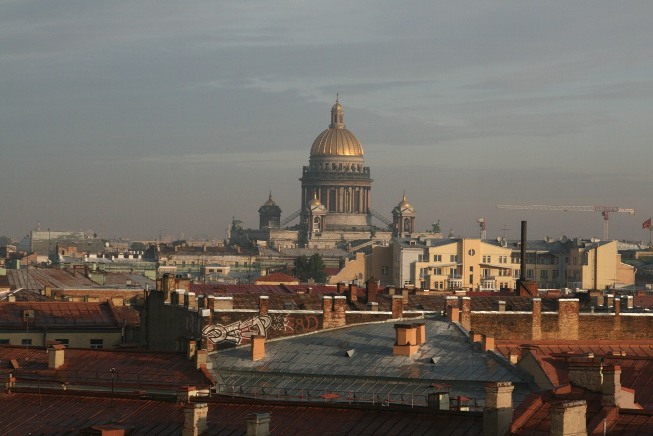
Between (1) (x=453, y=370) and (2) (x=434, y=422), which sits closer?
(2) (x=434, y=422)

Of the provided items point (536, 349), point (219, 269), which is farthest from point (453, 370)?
point (219, 269)

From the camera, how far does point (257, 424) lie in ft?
81.1

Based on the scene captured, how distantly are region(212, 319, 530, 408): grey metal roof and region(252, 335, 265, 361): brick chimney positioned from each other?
172 millimetres

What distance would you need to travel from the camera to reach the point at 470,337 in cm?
4031

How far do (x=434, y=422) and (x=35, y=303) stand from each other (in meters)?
36.8

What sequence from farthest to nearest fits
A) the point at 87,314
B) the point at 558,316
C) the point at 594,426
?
1. the point at 87,314
2. the point at 558,316
3. the point at 594,426

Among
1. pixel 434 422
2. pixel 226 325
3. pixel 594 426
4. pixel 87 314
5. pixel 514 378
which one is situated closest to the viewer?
pixel 594 426

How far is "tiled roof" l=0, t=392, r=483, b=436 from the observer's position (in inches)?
993

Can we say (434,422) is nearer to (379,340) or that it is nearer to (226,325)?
(379,340)

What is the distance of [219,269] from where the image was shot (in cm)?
19925

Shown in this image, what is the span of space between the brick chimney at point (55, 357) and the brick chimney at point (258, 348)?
4.20 meters

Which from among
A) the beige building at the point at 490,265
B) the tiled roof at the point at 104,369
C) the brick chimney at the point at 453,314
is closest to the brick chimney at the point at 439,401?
the tiled roof at the point at 104,369

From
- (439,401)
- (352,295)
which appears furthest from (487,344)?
(352,295)

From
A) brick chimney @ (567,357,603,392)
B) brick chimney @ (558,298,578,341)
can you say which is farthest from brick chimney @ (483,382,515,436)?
brick chimney @ (558,298,578,341)
